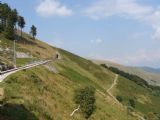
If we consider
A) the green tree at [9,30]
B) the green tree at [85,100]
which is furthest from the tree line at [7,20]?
the green tree at [85,100]

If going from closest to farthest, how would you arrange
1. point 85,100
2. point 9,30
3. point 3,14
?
point 85,100
point 9,30
point 3,14

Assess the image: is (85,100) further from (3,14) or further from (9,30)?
(3,14)

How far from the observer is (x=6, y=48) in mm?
121500

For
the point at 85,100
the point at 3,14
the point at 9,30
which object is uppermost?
the point at 3,14

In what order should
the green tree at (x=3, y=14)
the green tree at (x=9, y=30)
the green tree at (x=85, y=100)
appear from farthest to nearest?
1. the green tree at (x=3, y=14)
2. the green tree at (x=9, y=30)
3. the green tree at (x=85, y=100)

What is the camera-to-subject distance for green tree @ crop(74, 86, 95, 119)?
77787 millimetres

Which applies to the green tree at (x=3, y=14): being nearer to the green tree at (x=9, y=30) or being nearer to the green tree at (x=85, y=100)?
the green tree at (x=9, y=30)

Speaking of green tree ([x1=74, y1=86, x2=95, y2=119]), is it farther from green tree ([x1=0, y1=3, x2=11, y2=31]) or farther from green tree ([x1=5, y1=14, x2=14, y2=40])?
green tree ([x1=0, y1=3, x2=11, y2=31])

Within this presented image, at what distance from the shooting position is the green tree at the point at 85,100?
77787 mm

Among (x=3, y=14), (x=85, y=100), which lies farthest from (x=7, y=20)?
(x=85, y=100)

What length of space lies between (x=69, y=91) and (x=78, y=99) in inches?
317

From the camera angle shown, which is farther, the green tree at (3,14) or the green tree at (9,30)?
the green tree at (3,14)

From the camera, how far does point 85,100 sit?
79.9 m

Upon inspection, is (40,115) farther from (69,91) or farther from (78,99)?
(69,91)
